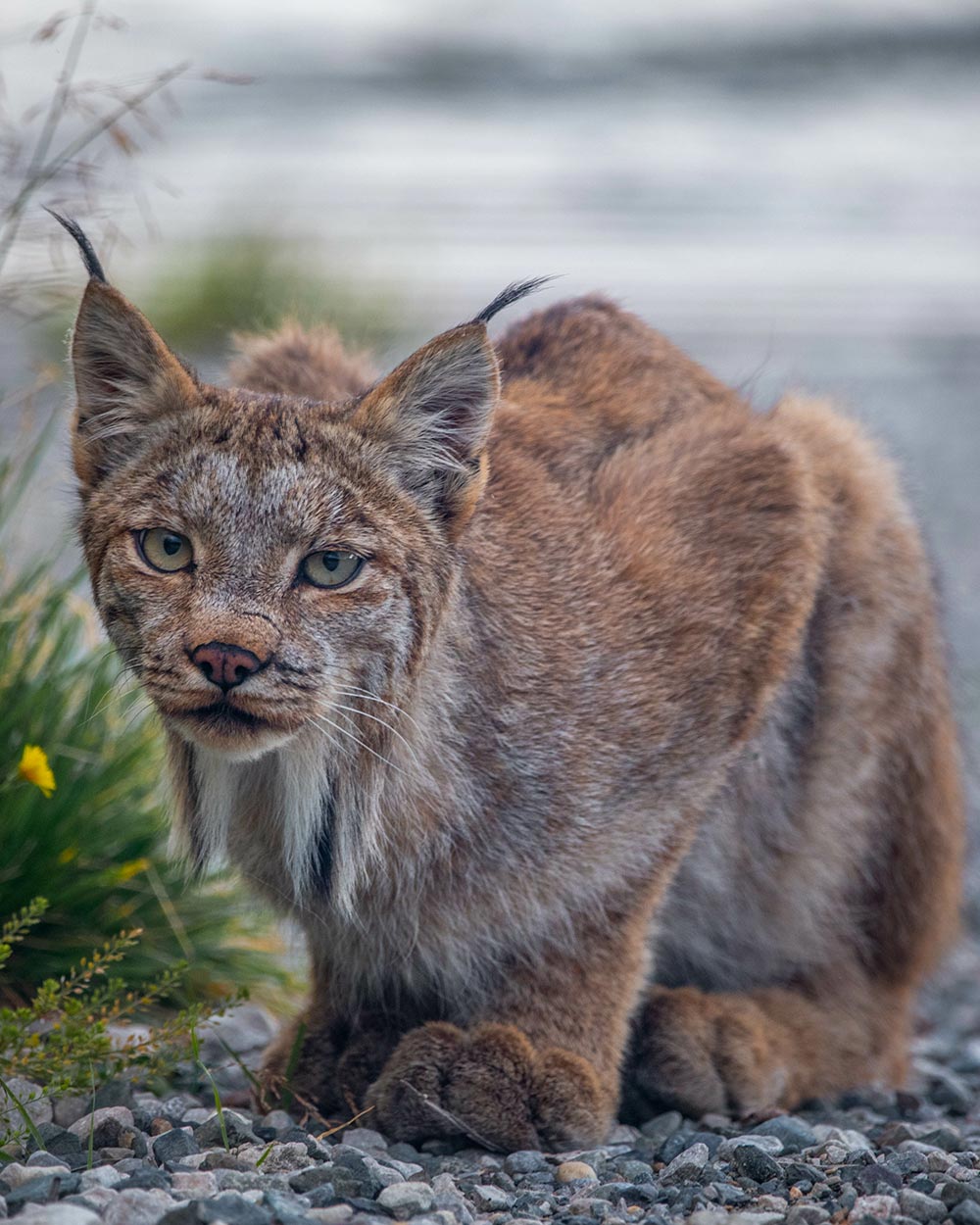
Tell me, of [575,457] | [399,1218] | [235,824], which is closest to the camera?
[399,1218]

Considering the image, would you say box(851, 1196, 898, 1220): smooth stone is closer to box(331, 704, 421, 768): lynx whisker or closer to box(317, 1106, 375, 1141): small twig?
box(317, 1106, 375, 1141): small twig

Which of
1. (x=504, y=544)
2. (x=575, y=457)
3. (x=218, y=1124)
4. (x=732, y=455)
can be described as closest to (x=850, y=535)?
(x=732, y=455)

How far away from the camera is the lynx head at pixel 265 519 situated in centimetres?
335

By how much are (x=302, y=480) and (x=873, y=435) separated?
226 centimetres

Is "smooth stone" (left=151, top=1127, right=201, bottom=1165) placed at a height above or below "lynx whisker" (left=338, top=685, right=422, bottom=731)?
below

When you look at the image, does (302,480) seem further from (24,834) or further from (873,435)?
(873,435)

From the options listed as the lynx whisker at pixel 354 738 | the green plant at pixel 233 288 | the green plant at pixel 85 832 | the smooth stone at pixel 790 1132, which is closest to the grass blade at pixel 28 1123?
the green plant at pixel 85 832

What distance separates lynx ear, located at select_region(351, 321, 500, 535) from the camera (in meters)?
3.65

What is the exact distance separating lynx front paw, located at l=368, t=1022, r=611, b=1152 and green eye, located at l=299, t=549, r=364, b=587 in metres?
1.08

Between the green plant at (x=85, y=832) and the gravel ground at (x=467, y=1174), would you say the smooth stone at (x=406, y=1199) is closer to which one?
the gravel ground at (x=467, y=1174)

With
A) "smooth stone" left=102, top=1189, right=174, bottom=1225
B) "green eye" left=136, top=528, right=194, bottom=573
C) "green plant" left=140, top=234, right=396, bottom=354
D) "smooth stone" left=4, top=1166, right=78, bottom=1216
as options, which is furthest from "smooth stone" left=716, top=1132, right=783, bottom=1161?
"green plant" left=140, top=234, right=396, bottom=354

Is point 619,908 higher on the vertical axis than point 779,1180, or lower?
higher

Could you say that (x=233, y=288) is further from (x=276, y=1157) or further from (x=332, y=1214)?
(x=332, y=1214)

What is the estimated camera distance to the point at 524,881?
3.92 meters
